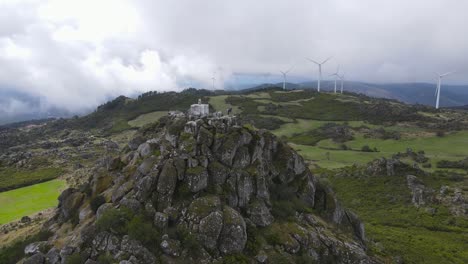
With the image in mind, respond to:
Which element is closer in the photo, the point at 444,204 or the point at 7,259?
the point at 7,259

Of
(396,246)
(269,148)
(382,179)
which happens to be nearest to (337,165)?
(382,179)

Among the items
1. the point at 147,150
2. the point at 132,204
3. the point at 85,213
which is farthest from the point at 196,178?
the point at 85,213

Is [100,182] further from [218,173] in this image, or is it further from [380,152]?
[380,152]

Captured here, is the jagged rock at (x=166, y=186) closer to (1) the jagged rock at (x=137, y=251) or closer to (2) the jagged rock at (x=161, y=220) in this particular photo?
(2) the jagged rock at (x=161, y=220)

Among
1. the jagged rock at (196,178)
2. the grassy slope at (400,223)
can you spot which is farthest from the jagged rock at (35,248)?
the grassy slope at (400,223)

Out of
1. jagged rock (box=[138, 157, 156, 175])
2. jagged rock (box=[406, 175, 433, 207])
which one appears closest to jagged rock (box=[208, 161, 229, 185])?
jagged rock (box=[138, 157, 156, 175])

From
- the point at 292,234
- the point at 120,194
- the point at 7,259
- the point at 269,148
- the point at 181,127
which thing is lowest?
the point at 7,259

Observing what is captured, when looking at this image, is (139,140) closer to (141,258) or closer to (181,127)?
(181,127)
